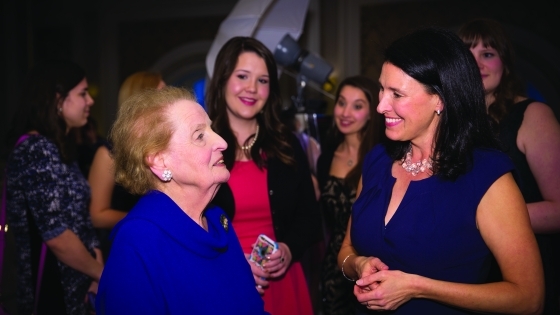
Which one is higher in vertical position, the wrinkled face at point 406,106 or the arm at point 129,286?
the wrinkled face at point 406,106

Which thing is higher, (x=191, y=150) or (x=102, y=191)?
(x=191, y=150)

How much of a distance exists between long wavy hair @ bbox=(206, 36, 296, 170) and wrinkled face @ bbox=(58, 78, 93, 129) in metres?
0.60

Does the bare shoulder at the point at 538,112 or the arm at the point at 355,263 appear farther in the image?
the bare shoulder at the point at 538,112

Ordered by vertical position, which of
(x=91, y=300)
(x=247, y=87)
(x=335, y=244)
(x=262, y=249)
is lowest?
(x=91, y=300)

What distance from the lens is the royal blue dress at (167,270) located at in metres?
1.25

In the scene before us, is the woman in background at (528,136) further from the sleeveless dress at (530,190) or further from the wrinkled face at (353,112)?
the wrinkled face at (353,112)

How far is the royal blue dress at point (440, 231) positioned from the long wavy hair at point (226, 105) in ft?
2.81

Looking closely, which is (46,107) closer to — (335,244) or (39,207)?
(39,207)

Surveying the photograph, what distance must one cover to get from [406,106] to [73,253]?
1.51 m

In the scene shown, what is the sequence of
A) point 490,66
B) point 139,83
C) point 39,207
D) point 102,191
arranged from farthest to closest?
1. point 139,83
2. point 102,191
3. point 490,66
4. point 39,207

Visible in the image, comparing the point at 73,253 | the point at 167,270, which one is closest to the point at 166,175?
the point at 167,270

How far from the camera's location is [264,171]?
90.2 inches

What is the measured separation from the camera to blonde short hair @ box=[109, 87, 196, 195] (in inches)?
55.2

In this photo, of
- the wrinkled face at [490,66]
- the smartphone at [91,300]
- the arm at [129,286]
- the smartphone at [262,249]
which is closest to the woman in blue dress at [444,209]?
the smartphone at [262,249]
